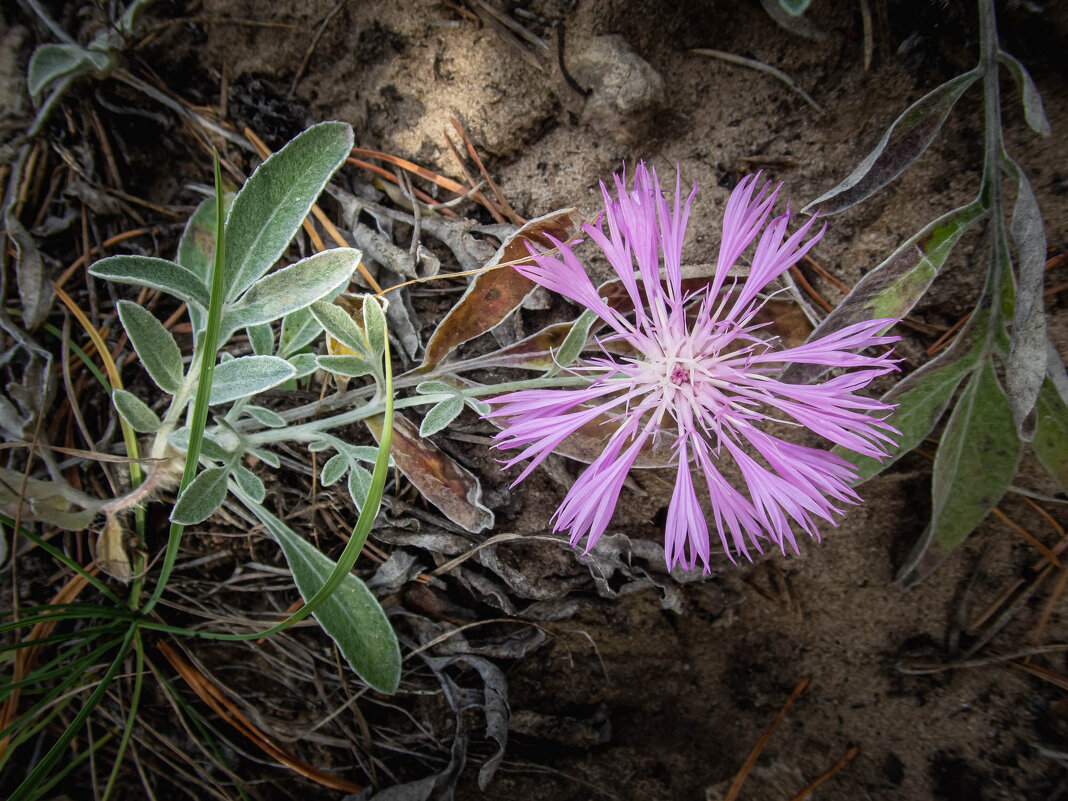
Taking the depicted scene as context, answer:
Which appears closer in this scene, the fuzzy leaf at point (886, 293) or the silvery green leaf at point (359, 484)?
the fuzzy leaf at point (886, 293)

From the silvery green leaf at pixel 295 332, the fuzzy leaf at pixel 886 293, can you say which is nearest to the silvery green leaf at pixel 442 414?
the silvery green leaf at pixel 295 332

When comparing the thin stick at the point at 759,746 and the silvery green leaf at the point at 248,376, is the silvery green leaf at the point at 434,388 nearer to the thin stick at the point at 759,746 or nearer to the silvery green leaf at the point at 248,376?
the silvery green leaf at the point at 248,376

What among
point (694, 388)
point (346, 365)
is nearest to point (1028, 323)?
point (694, 388)

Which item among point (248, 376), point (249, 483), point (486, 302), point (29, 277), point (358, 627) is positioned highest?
point (486, 302)

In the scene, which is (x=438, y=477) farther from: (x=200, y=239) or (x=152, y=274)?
(x=200, y=239)

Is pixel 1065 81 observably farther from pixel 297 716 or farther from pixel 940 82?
pixel 297 716

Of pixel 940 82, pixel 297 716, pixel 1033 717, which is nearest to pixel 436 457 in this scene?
pixel 297 716
